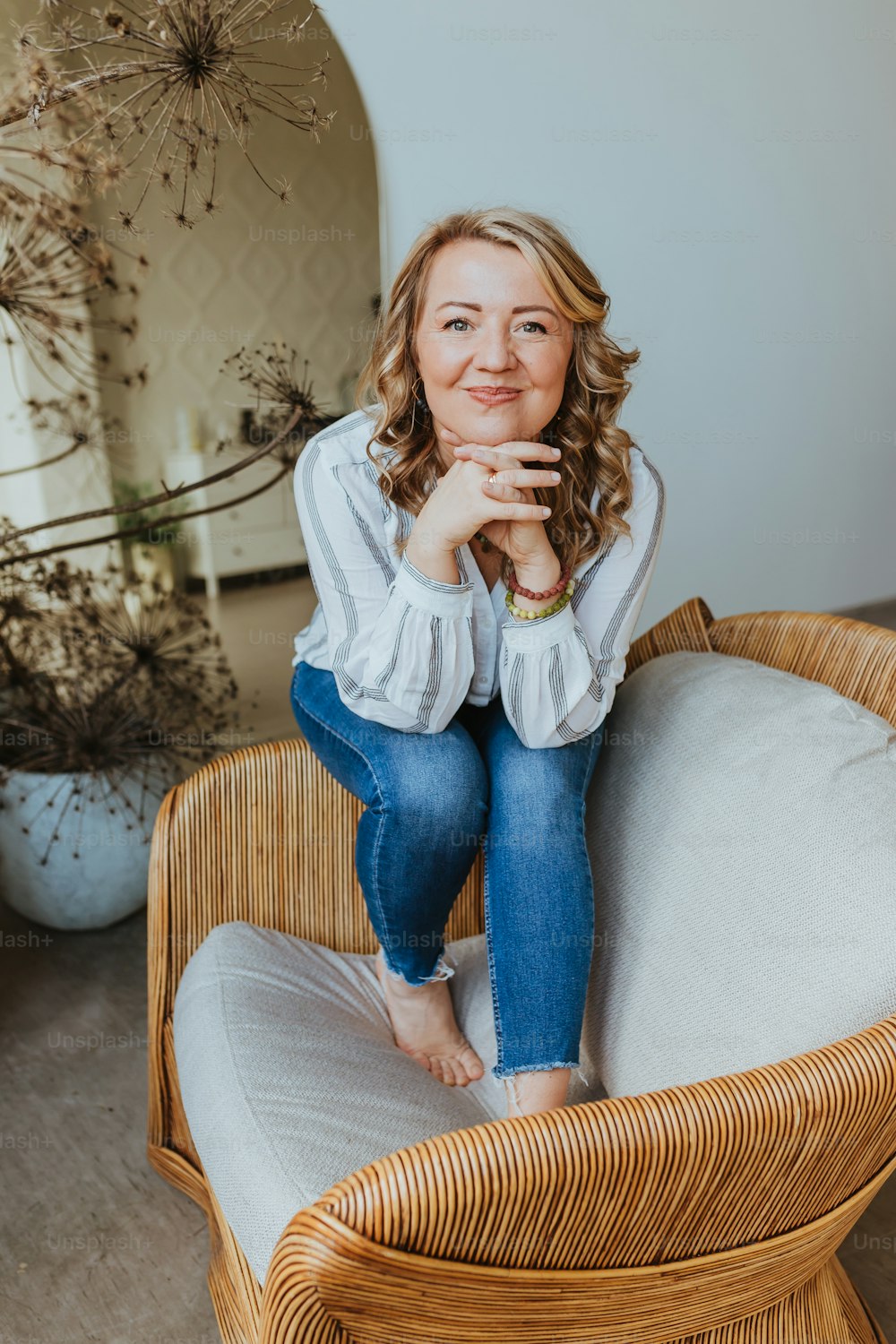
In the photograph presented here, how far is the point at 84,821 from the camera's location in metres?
1.99

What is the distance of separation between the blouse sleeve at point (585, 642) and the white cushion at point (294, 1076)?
1.34 ft

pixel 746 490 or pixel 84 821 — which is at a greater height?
pixel 746 490

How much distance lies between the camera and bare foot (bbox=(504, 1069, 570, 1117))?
3.72ft

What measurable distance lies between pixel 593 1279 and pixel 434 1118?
0.33m

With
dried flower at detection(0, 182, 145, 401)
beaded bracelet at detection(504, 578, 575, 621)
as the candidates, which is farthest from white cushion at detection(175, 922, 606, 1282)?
dried flower at detection(0, 182, 145, 401)

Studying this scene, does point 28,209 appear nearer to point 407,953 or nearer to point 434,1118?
point 407,953

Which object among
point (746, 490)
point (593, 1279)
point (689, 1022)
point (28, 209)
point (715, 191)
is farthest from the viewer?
point (746, 490)

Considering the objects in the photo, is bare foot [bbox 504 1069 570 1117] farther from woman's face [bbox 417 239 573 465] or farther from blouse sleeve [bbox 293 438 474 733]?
woman's face [bbox 417 239 573 465]

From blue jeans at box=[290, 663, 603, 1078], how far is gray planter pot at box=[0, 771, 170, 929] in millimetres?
831

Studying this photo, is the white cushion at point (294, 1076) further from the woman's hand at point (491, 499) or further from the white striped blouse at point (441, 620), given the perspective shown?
the woman's hand at point (491, 499)

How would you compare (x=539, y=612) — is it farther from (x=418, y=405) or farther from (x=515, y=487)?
(x=418, y=405)

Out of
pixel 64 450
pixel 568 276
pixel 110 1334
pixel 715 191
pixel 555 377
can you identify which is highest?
pixel 715 191

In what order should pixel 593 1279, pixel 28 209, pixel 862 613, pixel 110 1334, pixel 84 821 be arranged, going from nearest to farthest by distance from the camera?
pixel 593 1279 < pixel 110 1334 < pixel 28 209 < pixel 84 821 < pixel 862 613

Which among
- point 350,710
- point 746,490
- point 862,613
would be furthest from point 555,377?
point 862,613
